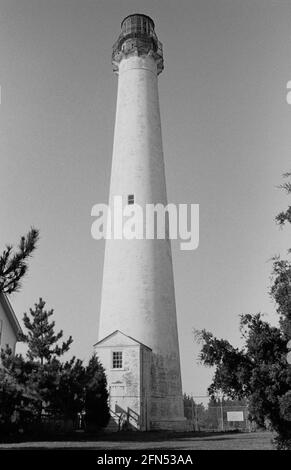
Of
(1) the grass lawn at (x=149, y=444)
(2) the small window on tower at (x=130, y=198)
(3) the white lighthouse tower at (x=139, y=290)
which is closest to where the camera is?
(1) the grass lawn at (x=149, y=444)

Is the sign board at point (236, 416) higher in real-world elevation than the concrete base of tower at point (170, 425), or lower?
higher

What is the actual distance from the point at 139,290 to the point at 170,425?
24.1ft

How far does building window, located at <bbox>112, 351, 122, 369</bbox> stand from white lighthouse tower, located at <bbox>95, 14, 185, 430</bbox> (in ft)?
0.17

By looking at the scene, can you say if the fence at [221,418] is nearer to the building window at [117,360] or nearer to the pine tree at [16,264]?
the building window at [117,360]

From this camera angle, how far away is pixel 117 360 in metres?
25.7

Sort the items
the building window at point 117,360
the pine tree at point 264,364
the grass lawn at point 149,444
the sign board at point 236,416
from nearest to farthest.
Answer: the pine tree at point 264,364, the grass lawn at point 149,444, the building window at point 117,360, the sign board at point 236,416

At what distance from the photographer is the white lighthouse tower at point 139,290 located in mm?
25297

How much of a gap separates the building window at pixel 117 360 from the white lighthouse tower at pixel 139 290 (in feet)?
0.17

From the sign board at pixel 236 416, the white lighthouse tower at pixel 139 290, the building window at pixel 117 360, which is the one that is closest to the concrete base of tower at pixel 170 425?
the white lighthouse tower at pixel 139 290

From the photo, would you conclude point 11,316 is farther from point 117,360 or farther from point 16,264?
point 16,264

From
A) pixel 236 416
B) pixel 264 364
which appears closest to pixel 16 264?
pixel 264 364

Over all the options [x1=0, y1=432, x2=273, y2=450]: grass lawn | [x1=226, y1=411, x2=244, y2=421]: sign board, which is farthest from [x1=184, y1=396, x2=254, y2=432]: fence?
[x1=0, y1=432, x2=273, y2=450]: grass lawn

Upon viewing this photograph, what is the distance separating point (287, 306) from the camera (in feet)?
38.7
